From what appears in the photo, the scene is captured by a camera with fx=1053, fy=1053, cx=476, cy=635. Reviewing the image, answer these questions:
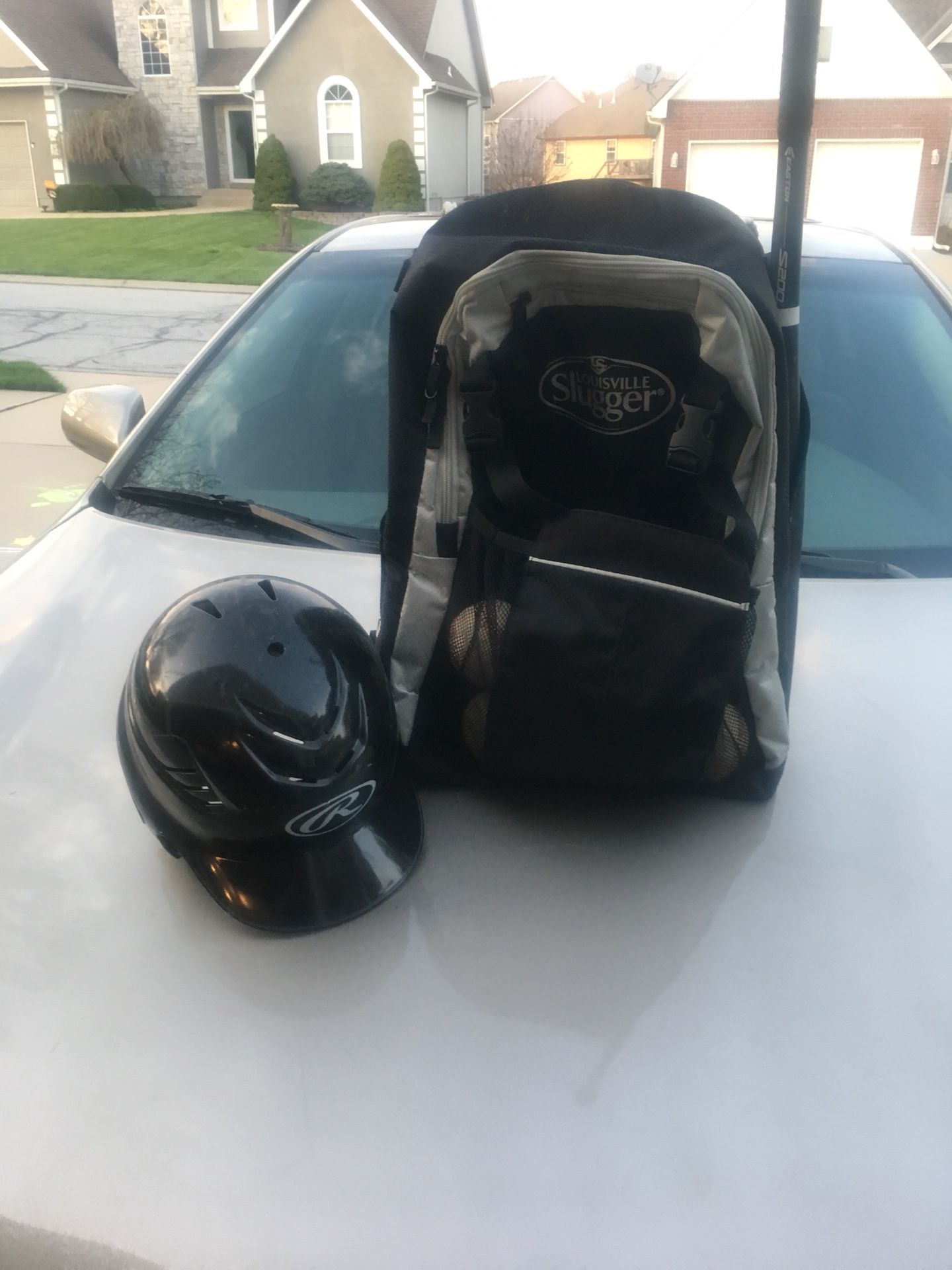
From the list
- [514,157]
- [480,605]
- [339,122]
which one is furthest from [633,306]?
[514,157]

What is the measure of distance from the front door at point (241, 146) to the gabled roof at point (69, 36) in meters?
2.68

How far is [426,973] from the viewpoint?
1.10 metres

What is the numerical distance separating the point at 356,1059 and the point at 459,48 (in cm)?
3017

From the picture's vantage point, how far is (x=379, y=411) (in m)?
2.15

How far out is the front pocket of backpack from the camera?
1.16 metres

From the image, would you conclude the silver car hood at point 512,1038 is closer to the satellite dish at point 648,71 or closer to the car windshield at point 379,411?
the car windshield at point 379,411

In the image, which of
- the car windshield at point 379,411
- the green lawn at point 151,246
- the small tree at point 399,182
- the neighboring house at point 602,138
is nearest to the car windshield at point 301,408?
the car windshield at point 379,411

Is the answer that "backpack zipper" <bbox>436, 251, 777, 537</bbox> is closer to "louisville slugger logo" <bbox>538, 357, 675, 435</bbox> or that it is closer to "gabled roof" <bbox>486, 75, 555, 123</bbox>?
"louisville slugger logo" <bbox>538, 357, 675, 435</bbox>

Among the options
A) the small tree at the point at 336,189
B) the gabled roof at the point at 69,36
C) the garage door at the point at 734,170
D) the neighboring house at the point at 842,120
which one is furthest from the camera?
the gabled roof at the point at 69,36

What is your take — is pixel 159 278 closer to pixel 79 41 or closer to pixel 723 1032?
pixel 723 1032

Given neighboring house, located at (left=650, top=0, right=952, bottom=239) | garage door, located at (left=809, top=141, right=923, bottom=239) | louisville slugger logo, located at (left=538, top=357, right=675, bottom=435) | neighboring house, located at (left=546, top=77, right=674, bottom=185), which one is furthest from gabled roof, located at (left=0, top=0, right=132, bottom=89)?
louisville slugger logo, located at (left=538, top=357, right=675, bottom=435)

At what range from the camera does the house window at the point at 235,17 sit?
86.3 feet

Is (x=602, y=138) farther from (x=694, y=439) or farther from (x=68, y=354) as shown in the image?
(x=694, y=439)

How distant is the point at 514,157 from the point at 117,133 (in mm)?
9781
